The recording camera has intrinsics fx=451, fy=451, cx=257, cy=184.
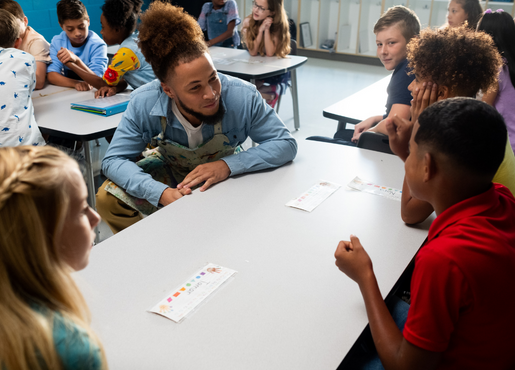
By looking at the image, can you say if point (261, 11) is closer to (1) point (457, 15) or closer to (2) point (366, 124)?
(1) point (457, 15)

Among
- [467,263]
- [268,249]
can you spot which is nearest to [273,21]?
[268,249]

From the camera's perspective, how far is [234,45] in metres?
5.25

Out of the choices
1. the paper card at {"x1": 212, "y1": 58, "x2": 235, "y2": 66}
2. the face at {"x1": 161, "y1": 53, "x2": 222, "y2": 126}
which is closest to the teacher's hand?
the face at {"x1": 161, "y1": 53, "x2": 222, "y2": 126}

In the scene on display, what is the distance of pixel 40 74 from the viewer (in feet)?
10.0

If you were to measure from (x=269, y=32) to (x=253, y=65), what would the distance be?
55cm

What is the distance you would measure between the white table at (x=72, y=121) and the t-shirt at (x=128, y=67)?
184mm

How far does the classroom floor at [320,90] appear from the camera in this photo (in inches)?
170

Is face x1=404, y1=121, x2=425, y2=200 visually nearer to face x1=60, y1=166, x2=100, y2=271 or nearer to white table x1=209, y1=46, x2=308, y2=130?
face x1=60, y1=166, x2=100, y2=271

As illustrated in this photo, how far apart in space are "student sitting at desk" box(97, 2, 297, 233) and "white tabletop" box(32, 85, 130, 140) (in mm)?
468

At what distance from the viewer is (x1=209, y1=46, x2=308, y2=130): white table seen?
3.54 meters

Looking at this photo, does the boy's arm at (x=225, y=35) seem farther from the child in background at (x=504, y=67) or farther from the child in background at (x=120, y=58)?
the child in background at (x=504, y=67)

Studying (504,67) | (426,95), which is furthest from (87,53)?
(504,67)

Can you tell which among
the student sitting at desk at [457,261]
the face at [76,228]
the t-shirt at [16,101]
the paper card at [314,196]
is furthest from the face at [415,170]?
the t-shirt at [16,101]

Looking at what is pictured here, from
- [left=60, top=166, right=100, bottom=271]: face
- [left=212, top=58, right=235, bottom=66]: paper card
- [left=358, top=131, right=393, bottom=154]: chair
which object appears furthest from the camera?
[left=212, top=58, right=235, bottom=66]: paper card
